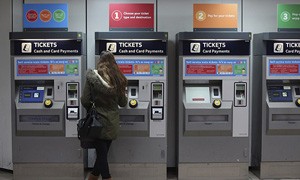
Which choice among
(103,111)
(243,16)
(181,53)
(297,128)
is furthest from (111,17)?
(297,128)

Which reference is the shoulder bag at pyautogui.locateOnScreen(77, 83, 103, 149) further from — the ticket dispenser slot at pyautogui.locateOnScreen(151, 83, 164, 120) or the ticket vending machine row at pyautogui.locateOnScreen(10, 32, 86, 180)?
the ticket dispenser slot at pyautogui.locateOnScreen(151, 83, 164, 120)

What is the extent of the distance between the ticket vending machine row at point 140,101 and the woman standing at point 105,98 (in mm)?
561

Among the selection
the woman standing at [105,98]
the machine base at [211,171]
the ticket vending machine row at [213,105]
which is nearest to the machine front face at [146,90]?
the ticket vending machine row at [213,105]

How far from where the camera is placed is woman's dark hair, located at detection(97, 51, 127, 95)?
4625 millimetres

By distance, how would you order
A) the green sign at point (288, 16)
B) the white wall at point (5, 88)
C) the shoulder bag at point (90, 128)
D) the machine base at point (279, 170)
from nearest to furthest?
the shoulder bag at point (90, 128) → the machine base at point (279, 170) → the green sign at point (288, 16) → the white wall at point (5, 88)

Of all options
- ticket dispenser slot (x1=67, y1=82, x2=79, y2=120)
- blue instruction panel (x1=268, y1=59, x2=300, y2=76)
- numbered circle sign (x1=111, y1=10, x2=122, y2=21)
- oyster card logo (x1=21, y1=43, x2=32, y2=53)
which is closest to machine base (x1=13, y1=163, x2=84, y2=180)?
ticket dispenser slot (x1=67, y1=82, x2=79, y2=120)

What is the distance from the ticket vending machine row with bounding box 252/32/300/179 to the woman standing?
1.92m

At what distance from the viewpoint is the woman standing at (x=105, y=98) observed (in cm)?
455

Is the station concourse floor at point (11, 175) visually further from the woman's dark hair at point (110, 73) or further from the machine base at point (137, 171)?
the woman's dark hair at point (110, 73)

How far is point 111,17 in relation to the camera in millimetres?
5492

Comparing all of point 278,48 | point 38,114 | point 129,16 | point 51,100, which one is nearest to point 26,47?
point 51,100

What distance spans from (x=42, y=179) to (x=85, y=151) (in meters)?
0.64

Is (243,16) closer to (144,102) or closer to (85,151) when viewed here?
(144,102)

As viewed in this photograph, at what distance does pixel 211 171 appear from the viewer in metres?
5.37
